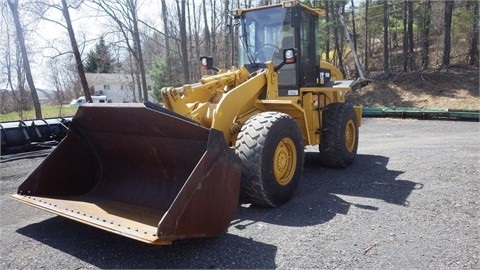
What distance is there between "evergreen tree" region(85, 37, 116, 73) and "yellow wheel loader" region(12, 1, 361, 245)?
33520 mm

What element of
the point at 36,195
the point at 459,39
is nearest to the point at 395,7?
the point at 459,39

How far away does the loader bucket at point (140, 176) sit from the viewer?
10.6 ft

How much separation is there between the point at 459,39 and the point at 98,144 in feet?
74.8

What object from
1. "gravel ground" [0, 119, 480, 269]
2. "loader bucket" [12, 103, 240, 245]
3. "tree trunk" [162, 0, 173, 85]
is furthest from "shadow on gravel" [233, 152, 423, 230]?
"tree trunk" [162, 0, 173, 85]

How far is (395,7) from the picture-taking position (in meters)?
25.4

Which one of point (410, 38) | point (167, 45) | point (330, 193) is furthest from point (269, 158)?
point (167, 45)

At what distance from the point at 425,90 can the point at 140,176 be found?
1657 centimetres

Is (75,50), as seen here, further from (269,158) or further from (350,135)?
(269,158)

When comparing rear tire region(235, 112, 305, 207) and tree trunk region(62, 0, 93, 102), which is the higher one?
tree trunk region(62, 0, 93, 102)

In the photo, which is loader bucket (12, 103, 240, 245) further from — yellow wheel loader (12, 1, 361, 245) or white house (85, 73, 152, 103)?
white house (85, 73, 152, 103)

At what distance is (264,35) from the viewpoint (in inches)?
241

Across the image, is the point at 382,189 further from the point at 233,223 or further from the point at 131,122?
the point at 131,122

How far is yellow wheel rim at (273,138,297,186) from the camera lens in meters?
4.56

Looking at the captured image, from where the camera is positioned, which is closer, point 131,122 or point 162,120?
point 162,120
